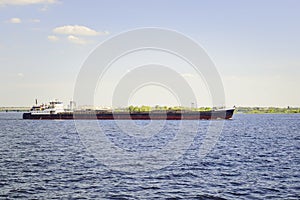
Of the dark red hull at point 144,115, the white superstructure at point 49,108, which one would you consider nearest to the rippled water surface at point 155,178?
the dark red hull at point 144,115

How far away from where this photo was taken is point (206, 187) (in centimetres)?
2900

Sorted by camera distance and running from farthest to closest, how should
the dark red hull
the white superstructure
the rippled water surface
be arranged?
the white superstructure, the dark red hull, the rippled water surface

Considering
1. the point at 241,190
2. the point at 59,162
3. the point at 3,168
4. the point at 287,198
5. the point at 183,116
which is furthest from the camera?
the point at 183,116

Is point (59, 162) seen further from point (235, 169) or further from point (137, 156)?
point (235, 169)

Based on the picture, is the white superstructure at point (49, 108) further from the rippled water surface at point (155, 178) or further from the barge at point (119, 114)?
the rippled water surface at point (155, 178)

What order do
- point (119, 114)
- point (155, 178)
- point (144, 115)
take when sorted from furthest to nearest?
point (119, 114) < point (144, 115) < point (155, 178)

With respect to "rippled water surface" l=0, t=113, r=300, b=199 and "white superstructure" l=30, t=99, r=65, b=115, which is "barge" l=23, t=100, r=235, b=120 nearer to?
"white superstructure" l=30, t=99, r=65, b=115

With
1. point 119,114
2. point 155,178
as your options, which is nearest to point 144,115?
point 119,114

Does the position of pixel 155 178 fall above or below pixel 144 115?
below

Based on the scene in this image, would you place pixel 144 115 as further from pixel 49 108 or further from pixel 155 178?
pixel 155 178

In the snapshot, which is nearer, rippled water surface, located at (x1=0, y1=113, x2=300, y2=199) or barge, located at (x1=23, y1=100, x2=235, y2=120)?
rippled water surface, located at (x1=0, y1=113, x2=300, y2=199)

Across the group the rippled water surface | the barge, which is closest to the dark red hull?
the barge

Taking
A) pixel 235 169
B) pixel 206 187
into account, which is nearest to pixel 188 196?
pixel 206 187

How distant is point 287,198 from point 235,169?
11.4 metres
